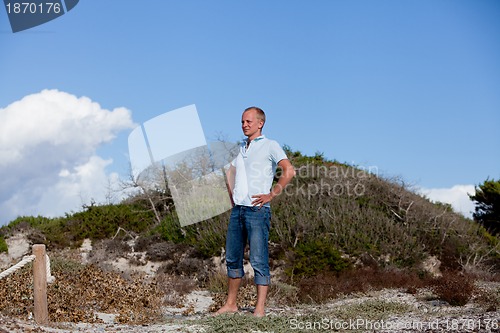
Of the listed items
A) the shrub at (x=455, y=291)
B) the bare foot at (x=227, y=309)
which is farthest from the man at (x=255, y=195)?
the shrub at (x=455, y=291)

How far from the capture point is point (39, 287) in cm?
739

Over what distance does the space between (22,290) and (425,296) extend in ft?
19.1

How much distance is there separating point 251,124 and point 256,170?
0.53m

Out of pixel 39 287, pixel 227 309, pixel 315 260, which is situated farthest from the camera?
pixel 315 260

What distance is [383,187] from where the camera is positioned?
50.0ft

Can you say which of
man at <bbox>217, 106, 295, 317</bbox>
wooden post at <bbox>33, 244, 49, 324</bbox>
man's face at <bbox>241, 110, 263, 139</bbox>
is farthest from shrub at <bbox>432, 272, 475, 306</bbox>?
wooden post at <bbox>33, 244, 49, 324</bbox>

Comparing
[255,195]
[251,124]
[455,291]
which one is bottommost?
[455,291]

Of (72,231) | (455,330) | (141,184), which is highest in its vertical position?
(141,184)

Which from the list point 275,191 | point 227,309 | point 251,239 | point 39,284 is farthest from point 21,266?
point 275,191

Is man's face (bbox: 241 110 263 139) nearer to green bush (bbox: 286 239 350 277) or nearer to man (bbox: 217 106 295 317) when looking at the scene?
man (bbox: 217 106 295 317)

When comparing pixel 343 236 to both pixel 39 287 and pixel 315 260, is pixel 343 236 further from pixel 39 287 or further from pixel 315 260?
pixel 39 287

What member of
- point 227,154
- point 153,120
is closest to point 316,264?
point 153,120

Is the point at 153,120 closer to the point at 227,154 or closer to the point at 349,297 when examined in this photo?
the point at 349,297

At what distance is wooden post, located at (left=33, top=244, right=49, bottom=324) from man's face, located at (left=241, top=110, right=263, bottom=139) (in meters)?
2.92
